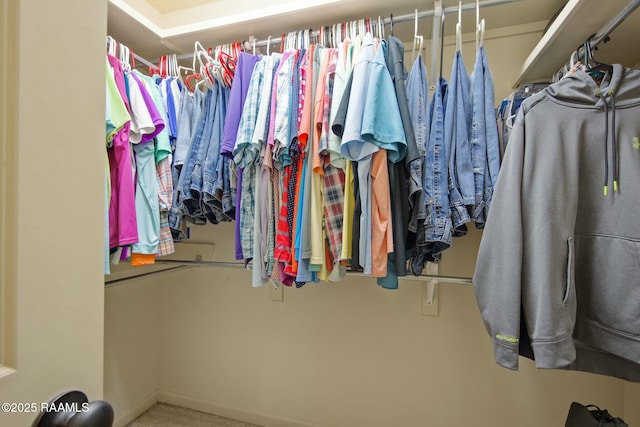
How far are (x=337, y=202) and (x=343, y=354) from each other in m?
0.91

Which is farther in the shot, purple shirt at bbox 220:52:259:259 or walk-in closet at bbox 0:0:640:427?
purple shirt at bbox 220:52:259:259

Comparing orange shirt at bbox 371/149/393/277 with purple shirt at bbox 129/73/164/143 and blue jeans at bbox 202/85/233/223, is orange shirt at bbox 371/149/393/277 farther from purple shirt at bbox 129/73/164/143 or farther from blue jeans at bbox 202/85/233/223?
purple shirt at bbox 129/73/164/143

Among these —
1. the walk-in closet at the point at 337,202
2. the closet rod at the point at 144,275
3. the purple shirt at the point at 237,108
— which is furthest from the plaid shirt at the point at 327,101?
the closet rod at the point at 144,275

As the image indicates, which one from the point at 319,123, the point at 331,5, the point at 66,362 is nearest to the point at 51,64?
the point at 66,362

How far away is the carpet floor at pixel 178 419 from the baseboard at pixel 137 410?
0.8 inches

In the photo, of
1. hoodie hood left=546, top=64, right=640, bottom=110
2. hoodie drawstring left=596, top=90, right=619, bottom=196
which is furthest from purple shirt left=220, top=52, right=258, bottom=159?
hoodie drawstring left=596, top=90, right=619, bottom=196

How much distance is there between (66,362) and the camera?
1.01 ft

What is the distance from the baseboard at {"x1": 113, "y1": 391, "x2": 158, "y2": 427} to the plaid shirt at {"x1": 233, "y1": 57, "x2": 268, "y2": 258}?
128 cm

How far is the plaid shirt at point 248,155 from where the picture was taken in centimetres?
100

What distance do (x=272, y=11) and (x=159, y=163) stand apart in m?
0.75

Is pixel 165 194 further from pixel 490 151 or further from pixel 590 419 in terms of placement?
pixel 590 419

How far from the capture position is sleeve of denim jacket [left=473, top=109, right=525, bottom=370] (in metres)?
0.75

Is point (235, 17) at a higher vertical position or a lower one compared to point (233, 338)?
higher

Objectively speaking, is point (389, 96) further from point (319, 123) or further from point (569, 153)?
point (569, 153)
